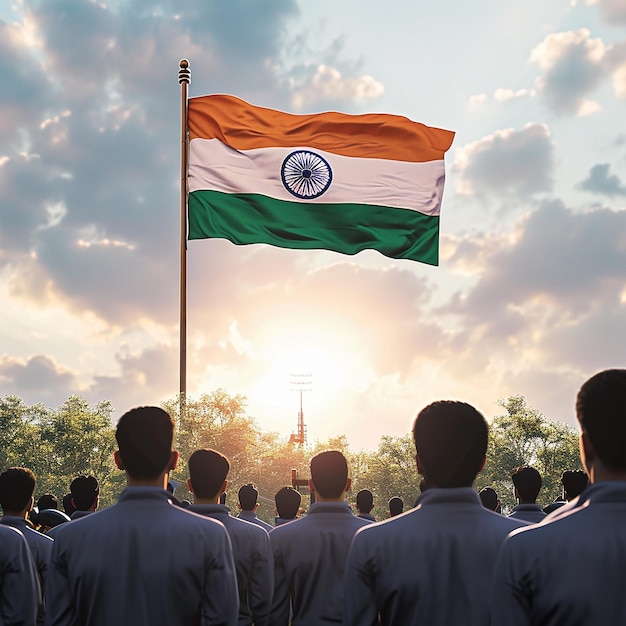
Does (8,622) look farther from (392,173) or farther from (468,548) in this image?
(392,173)

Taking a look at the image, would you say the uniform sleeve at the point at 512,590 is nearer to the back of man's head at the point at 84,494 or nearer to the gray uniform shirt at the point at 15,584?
the gray uniform shirt at the point at 15,584

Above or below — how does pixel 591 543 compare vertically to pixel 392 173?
Answer: below

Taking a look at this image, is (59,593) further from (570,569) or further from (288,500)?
(288,500)

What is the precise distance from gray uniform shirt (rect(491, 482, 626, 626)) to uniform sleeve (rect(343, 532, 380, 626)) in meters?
0.81

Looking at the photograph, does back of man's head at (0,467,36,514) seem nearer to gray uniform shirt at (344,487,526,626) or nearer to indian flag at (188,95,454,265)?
gray uniform shirt at (344,487,526,626)

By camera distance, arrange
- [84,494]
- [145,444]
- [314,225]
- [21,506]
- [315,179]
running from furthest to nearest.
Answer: [315,179]
[314,225]
[84,494]
[21,506]
[145,444]

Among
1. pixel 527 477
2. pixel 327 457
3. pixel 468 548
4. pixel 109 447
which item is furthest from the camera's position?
pixel 109 447

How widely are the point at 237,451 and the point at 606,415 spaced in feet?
201

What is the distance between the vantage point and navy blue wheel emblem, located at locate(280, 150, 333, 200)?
19.0m

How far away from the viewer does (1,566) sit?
558 centimetres

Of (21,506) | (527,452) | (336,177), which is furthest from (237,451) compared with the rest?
(21,506)

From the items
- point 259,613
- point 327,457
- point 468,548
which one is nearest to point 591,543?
point 468,548

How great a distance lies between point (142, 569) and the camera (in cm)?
363

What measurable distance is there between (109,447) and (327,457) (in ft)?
226
